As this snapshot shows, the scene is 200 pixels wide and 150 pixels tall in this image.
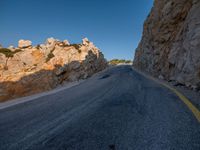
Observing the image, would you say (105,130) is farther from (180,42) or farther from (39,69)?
(39,69)

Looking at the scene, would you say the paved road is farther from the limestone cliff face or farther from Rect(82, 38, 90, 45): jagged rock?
Rect(82, 38, 90, 45): jagged rock

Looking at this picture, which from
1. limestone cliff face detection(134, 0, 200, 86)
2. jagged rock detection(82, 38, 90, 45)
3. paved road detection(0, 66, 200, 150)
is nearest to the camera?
paved road detection(0, 66, 200, 150)

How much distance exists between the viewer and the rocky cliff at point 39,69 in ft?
60.2

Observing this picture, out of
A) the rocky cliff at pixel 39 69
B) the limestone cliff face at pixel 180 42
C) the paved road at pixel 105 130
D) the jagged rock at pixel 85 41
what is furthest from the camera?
the jagged rock at pixel 85 41

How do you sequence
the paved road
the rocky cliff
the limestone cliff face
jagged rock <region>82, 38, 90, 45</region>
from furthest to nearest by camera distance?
jagged rock <region>82, 38, 90, 45</region> → the rocky cliff → the limestone cliff face → the paved road

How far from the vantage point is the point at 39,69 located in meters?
22.2

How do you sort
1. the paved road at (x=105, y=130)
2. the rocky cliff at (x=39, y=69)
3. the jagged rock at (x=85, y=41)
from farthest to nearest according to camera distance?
the jagged rock at (x=85, y=41) < the rocky cliff at (x=39, y=69) < the paved road at (x=105, y=130)

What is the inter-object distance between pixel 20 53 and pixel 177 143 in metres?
29.7

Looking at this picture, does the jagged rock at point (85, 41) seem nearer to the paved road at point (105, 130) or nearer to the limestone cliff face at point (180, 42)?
the limestone cliff face at point (180, 42)

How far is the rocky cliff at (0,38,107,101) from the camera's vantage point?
1834 cm

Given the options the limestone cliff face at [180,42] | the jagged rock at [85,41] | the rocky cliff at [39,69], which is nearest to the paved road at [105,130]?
the limestone cliff face at [180,42]

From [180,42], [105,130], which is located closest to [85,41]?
[180,42]

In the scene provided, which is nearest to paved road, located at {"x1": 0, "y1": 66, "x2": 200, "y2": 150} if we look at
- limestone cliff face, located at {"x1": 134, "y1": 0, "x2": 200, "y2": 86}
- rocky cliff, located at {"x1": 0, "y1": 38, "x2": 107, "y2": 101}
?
limestone cliff face, located at {"x1": 134, "y1": 0, "x2": 200, "y2": 86}

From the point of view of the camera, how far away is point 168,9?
1712 centimetres
